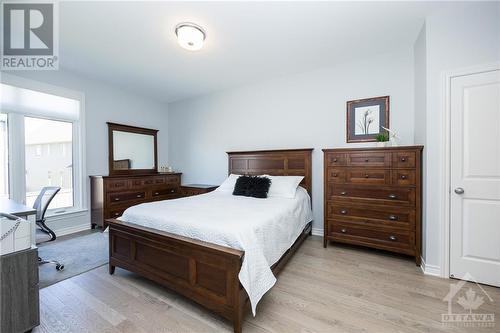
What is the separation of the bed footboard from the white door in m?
2.23

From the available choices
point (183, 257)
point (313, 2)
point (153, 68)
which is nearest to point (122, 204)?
point (153, 68)

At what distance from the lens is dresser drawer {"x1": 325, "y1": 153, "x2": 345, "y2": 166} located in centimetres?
282

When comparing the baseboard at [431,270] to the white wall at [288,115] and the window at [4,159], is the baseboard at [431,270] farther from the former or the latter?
the window at [4,159]

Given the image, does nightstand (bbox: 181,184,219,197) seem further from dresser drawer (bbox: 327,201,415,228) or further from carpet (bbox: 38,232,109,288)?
dresser drawer (bbox: 327,201,415,228)

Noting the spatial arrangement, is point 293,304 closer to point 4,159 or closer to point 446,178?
point 446,178

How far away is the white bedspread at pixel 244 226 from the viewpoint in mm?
1549

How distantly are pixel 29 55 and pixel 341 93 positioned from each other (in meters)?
4.46

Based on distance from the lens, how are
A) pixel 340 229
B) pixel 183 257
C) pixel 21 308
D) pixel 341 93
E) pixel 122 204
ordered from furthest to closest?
Result: pixel 122 204 → pixel 341 93 → pixel 340 229 → pixel 183 257 → pixel 21 308

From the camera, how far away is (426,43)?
228cm

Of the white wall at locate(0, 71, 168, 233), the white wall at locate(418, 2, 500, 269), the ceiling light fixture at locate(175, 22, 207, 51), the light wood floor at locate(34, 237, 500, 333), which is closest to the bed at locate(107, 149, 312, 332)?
the light wood floor at locate(34, 237, 500, 333)

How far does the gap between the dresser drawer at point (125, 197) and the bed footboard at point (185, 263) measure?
1779mm

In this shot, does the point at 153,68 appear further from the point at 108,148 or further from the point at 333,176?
the point at 333,176

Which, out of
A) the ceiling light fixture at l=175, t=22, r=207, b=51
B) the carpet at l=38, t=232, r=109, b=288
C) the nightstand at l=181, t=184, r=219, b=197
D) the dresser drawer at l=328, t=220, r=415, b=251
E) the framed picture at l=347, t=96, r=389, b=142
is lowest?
the carpet at l=38, t=232, r=109, b=288

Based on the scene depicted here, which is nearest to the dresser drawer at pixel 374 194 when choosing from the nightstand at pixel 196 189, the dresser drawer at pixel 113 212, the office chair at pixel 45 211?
the nightstand at pixel 196 189
